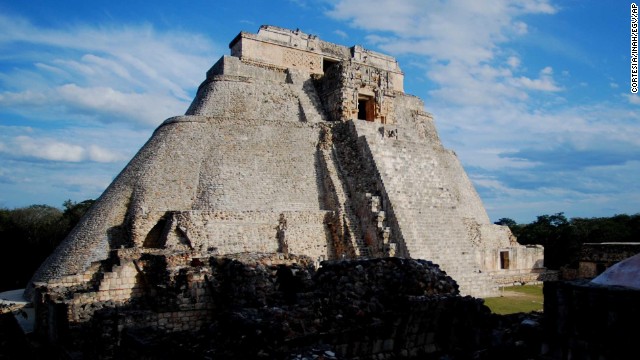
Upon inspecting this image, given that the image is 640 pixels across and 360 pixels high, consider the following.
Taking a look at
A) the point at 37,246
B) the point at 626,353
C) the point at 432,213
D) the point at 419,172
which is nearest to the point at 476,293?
the point at 432,213

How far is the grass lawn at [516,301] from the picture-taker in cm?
1262

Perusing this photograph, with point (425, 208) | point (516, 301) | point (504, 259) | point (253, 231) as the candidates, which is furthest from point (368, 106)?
point (516, 301)

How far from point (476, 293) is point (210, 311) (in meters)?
9.05

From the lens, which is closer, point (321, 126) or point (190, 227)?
point (190, 227)

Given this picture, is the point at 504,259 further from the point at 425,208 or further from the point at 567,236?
the point at 567,236

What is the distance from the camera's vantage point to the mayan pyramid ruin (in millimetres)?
14656

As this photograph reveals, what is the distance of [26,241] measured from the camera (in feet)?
73.6

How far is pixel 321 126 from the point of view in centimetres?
1933

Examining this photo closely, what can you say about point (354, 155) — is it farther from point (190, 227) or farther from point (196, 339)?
point (196, 339)

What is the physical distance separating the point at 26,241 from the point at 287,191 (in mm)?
13533

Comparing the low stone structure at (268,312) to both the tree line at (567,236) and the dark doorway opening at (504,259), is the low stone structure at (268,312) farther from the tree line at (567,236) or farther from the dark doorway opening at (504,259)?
the tree line at (567,236)

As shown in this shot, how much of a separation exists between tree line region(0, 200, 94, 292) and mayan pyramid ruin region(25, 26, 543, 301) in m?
7.29

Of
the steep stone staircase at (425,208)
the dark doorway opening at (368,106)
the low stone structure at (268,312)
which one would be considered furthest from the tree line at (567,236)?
the low stone structure at (268,312)

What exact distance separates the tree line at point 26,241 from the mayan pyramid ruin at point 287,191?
7288 mm
